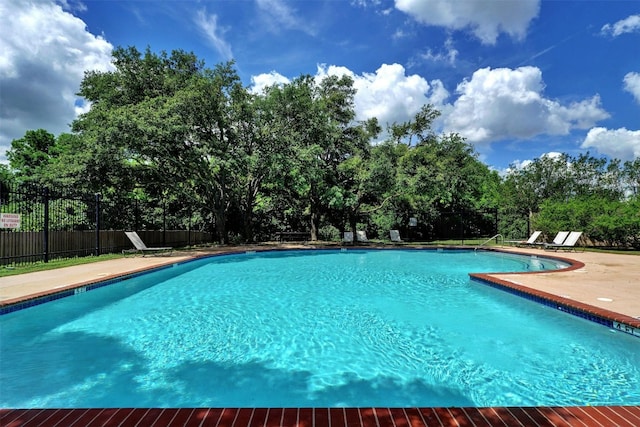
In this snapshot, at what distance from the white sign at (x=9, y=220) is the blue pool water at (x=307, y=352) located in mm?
3380

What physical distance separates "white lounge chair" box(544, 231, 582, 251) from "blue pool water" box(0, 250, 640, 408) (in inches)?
385

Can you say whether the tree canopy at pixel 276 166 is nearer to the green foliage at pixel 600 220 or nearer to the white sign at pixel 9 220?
the green foliage at pixel 600 220

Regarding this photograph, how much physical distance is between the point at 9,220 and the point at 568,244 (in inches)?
733

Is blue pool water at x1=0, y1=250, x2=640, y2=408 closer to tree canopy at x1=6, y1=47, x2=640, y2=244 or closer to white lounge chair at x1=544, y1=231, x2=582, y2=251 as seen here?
tree canopy at x1=6, y1=47, x2=640, y2=244

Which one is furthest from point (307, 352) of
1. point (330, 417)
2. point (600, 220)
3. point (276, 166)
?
point (600, 220)

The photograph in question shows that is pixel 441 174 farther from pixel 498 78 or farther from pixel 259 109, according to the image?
pixel 259 109

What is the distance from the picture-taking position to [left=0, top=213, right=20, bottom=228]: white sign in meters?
7.60

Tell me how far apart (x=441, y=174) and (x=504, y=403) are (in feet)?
55.8

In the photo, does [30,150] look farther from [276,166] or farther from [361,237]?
[361,237]

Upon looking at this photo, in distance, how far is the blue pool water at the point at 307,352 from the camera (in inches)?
117

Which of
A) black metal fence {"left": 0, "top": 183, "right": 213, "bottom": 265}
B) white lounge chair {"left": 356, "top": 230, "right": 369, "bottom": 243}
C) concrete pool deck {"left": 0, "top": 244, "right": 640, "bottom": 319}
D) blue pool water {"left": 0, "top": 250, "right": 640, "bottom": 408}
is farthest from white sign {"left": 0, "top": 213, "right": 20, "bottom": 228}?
white lounge chair {"left": 356, "top": 230, "right": 369, "bottom": 243}

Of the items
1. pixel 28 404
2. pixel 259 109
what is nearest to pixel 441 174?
pixel 259 109

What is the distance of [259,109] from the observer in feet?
54.3

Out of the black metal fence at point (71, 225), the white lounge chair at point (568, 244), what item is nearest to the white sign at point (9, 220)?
the black metal fence at point (71, 225)
